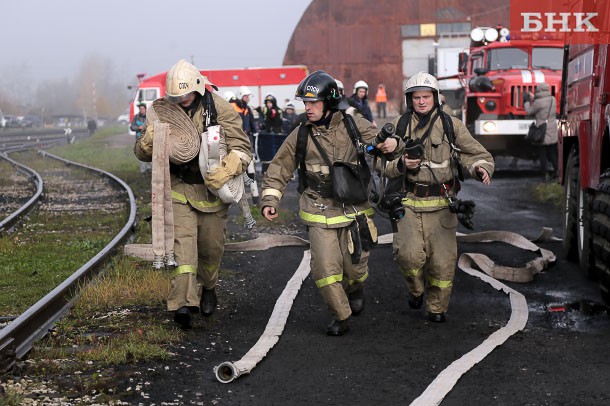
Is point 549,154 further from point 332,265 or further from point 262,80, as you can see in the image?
point 262,80

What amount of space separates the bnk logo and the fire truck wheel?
112 centimetres

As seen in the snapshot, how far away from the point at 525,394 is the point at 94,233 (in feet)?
29.6

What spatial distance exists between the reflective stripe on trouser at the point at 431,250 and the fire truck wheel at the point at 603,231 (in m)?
1.07

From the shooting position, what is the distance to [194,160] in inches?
291

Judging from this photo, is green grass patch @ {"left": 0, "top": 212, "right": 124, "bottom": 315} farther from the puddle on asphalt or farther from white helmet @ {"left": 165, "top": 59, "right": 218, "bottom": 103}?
the puddle on asphalt

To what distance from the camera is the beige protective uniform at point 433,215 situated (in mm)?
7531

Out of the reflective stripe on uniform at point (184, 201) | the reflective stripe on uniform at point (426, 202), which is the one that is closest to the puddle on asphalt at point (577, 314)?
the reflective stripe on uniform at point (426, 202)

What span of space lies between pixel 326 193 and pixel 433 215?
0.86 meters

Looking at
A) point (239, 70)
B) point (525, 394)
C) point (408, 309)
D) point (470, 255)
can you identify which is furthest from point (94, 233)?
point (239, 70)

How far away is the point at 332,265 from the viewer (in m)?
7.14

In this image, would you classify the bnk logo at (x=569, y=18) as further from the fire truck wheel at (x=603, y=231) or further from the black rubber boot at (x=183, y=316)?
the black rubber boot at (x=183, y=316)

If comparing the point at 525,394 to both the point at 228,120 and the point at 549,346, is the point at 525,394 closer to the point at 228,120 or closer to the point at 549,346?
the point at 549,346

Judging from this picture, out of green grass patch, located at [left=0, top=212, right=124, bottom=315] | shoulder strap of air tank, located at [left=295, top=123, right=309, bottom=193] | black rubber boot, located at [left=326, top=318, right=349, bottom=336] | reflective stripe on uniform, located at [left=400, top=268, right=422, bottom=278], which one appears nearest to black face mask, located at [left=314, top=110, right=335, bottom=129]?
shoulder strap of air tank, located at [left=295, top=123, right=309, bottom=193]

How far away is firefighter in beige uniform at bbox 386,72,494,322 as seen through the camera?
24.7ft
